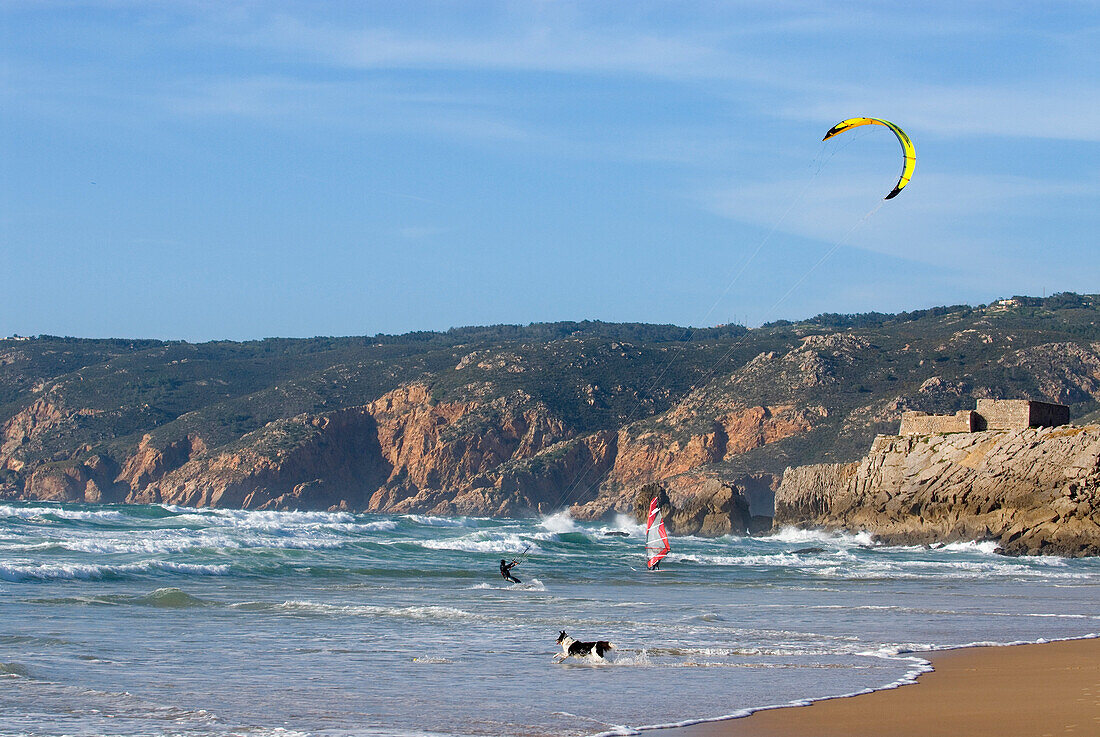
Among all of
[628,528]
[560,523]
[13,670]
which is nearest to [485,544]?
[628,528]

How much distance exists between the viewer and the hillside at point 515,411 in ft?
272

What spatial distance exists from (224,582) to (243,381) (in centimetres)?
10661

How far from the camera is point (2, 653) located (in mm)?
13672

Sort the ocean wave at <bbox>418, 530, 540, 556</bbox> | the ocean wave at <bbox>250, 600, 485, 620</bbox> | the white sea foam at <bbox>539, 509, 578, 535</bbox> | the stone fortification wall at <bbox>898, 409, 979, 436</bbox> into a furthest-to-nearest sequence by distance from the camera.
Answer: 1. the white sea foam at <bbox>539, 509, 578, 535</bbox>
2. the stone fortification wall at <bbox>898, 409, 979, 436</bbox>
3. the ocean wave at <bbox>418, 530, 540, 556</bbox>
4. the ocean wave at <bbox>250, 600, 485, 620</bbox>

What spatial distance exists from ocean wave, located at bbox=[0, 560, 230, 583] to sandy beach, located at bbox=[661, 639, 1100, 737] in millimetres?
17605

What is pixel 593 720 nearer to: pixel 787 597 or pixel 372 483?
pixel 787 597

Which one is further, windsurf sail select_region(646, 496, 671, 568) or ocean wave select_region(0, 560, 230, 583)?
windsurf sail select_region(646, 496, 671, 568)

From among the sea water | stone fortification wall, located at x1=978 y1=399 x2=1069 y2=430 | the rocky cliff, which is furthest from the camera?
stone fortification wall, located at x1=978 y1=399 x2=1069 y2=430

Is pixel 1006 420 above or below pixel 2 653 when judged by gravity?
above

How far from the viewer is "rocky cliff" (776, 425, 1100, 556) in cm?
3947

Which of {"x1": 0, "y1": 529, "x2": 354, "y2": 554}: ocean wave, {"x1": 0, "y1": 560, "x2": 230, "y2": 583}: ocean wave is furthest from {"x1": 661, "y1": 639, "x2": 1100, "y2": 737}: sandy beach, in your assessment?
{"x1": 0, "y1": 529, "x2": 354, "y2": 554}: ocean wave

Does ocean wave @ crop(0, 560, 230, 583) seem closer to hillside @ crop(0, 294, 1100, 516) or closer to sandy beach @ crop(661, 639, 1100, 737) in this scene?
sandy beach @ crop(661, 639, 1100, 737)

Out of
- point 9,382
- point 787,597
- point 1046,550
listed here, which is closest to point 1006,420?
point 1046,550

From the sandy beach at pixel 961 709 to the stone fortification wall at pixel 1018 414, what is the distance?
107 feet
